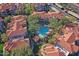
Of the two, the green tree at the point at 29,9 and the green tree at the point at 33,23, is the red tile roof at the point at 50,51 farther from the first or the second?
the green tree at the point at 29,9

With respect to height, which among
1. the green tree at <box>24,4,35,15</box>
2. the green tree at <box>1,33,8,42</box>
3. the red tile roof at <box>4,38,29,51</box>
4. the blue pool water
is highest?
the green tree at <box>24,4,35,15</box>

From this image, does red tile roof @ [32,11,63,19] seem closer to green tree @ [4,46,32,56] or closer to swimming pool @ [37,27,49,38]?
swimming pool @ [37,27,49,38]

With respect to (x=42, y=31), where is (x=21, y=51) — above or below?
below

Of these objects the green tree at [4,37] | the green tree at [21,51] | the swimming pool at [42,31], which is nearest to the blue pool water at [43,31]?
the swimming pool at [42,31]

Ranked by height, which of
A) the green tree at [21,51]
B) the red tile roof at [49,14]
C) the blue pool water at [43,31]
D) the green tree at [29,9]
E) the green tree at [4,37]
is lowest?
the green tree at [21,51]

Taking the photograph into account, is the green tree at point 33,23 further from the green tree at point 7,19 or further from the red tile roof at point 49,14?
the green tree at point 7,19

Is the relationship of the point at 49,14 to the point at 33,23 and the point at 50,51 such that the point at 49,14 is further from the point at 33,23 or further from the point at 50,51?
the point at 50,51

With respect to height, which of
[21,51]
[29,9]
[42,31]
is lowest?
[21,51]

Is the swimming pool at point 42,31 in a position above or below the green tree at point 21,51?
above

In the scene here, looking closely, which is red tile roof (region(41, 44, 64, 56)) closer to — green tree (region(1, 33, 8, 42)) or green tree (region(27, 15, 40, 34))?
green tree (region(27, 15, 40, 34))

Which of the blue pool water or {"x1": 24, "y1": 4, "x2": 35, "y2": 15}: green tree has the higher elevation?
{"x1": 24, "y1": 4, "x2": 35, "y2": 15}: green tree

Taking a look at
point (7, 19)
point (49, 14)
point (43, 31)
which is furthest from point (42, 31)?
point (7, 19)

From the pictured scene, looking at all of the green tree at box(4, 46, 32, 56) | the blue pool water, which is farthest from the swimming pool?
the green tree at box(4, 46, 32, 56)
